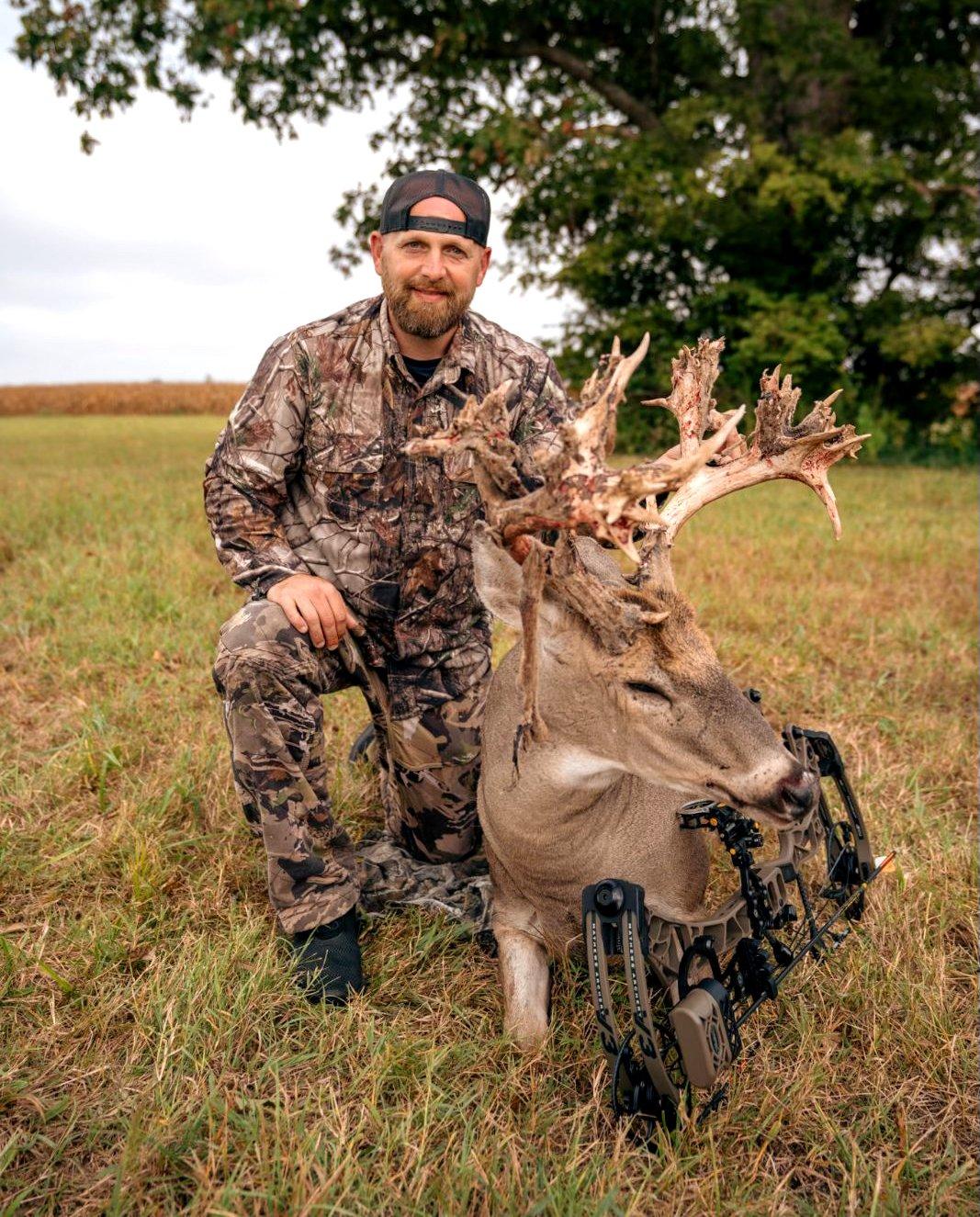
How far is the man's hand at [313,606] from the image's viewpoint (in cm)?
327

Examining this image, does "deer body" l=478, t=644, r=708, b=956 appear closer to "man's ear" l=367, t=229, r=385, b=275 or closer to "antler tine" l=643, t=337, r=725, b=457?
"antler tine" l=643, t=337, r=725, b=457

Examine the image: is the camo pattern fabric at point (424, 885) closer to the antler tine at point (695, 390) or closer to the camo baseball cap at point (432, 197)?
the antler tine at point (695, 390)

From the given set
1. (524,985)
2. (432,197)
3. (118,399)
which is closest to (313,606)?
(524,985)

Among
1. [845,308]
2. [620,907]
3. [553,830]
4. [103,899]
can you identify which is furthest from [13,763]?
[845,308]

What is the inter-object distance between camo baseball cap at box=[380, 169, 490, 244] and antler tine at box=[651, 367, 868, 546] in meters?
1.18

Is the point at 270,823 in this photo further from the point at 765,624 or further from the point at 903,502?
the point at 903,502

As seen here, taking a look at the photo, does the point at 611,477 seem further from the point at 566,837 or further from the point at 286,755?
the point at 286,755

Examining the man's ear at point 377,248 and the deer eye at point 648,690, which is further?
the man's ear at point 377,248

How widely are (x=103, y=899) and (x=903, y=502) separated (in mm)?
10079

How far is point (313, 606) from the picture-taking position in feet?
10.7

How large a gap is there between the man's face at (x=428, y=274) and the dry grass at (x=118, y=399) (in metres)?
44.9

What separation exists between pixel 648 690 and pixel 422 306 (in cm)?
168

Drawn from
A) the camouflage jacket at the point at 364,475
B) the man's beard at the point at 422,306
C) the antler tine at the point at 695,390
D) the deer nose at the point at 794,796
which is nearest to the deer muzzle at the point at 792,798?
the deer nose at the point at 794,796

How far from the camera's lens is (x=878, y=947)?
3.09 metres
